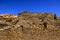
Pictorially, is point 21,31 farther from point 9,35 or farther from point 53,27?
point 53,27

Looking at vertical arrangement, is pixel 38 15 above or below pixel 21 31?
above

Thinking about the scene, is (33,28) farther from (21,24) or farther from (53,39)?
(53,39)

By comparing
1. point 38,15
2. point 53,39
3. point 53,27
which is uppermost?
point 38,15

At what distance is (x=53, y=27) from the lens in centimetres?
2406

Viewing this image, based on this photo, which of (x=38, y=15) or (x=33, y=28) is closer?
(x=33, y=28)

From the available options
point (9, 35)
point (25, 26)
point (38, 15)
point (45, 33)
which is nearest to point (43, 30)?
point (45, 33)

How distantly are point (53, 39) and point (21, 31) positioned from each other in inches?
176

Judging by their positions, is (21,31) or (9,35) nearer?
(9,35)

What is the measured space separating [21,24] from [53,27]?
434 cm

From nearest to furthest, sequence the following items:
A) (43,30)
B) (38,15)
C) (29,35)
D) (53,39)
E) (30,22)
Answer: (53,39)
(29,35)
(43,30)
(30,22)
(38,15)

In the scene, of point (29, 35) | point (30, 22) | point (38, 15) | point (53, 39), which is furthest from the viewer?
point (38, 15)

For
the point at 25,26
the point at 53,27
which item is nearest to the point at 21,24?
the point at 25,26

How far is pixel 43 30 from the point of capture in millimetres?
22781

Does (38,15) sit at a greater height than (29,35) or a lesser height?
greater
